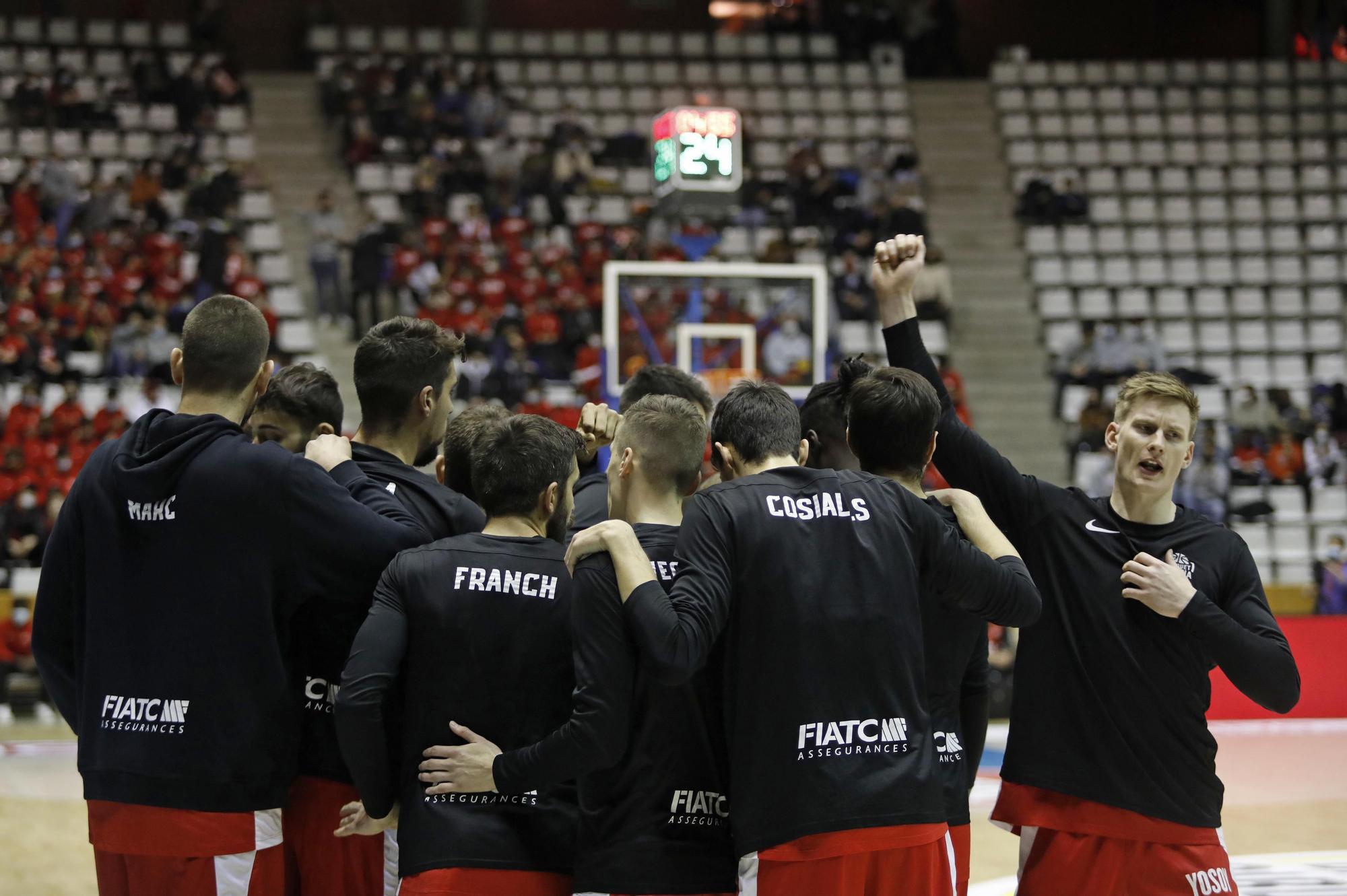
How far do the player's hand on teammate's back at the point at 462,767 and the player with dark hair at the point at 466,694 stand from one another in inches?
1.7

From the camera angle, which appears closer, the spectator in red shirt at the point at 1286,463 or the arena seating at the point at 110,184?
the arena seating at the point at 110,184

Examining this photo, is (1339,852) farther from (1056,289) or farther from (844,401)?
(1056,289)

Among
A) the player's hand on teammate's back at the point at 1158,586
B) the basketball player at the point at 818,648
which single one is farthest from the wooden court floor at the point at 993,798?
the basketball player at the point at 818,648

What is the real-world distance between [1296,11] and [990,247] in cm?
970

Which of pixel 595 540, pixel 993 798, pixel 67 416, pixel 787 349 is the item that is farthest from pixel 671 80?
pixel 595 540

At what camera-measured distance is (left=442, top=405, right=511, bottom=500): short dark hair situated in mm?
4246

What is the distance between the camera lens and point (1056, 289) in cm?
2233

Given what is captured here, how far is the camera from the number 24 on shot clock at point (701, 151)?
14.4 metres

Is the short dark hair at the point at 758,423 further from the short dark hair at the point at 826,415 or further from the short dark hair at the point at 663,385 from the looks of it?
the short dark hair at the point at 663,385

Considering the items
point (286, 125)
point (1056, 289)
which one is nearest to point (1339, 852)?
point (1056, 289)

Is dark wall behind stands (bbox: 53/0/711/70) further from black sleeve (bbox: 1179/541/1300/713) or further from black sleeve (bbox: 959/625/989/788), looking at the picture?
black sleeve (bbox: 1179/541/1300/713)

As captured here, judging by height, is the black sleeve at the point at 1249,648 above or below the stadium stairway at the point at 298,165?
below

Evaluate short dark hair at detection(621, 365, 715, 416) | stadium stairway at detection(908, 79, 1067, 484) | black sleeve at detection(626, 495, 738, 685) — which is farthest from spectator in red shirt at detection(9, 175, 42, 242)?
black sleeve at detection(626, 495, 738, 685)

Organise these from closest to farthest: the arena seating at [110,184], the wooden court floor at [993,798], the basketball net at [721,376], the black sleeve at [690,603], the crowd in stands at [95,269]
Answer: the black sleeve at [690,603], the wooden court floor at [993,798], the basketball net at [721,376], the crowd in stands at [95,269], the arena seating at [110,184]
